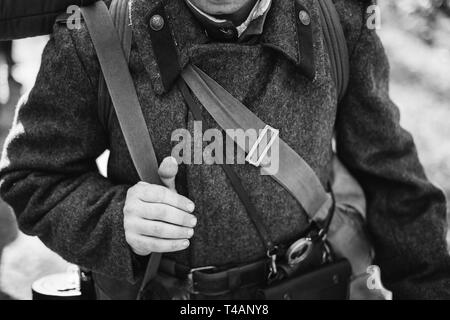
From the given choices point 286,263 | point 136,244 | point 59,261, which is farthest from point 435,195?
point 59,261

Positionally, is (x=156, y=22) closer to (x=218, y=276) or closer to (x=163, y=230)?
(x=163, y=230)

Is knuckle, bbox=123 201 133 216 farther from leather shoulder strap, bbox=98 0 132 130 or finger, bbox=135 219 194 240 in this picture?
leather shoulder strap, bbox=98 0 132 130

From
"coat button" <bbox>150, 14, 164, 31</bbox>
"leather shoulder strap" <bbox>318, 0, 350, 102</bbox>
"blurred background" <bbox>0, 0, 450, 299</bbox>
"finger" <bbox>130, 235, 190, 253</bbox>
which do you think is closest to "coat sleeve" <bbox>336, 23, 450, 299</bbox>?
"leather shoulder strap" <bbox>318, 0, 350, 102</bbox>

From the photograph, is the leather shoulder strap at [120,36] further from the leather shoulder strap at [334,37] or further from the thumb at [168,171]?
the leather shoulder strap at [334,37]

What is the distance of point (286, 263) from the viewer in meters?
1.86

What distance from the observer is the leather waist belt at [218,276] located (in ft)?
5.85

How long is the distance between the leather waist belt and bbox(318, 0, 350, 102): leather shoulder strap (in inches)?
24.0

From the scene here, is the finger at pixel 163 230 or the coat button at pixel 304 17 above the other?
the coat button at pixel 304 17

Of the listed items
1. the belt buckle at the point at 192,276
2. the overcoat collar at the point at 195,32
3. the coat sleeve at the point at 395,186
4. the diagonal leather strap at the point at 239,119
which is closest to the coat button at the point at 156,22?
the overcoat collar at the point at 195,32

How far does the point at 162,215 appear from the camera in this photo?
157 cm

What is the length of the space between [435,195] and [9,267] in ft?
6.65

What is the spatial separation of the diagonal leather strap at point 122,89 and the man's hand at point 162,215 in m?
0.08

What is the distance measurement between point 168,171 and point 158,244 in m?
0.19
